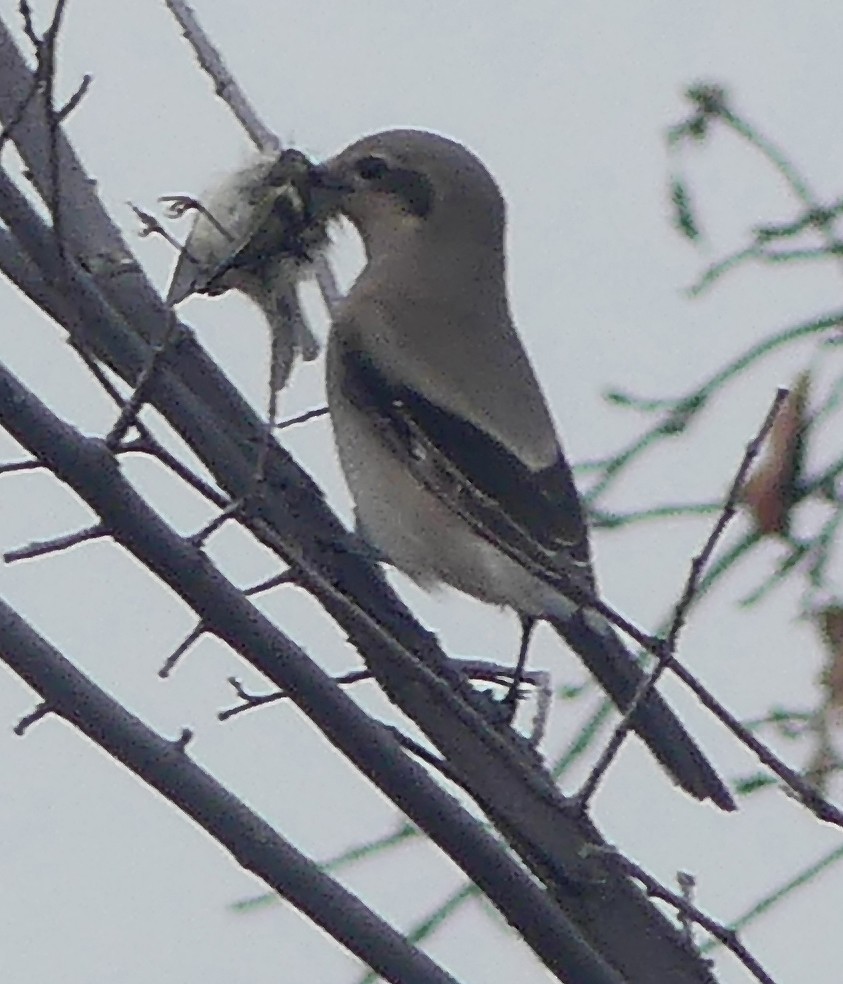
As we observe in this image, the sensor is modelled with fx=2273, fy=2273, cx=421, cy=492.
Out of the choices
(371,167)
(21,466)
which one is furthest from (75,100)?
(371,167)

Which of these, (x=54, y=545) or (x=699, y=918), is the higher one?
(x=54, y=545)

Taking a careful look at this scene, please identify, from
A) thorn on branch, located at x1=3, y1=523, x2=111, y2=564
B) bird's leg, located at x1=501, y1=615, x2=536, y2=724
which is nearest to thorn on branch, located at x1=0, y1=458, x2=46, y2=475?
thorn on branch, located at x1=3, y1=523, x2=111, y2=564

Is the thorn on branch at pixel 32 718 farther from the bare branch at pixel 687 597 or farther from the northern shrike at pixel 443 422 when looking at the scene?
the northern shrike at pixel 443 422

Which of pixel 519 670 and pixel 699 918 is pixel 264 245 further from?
pixel 699 918

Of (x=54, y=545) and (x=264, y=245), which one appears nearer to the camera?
(x=54, y=545)

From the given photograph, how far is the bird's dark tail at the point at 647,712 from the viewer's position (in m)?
2.40

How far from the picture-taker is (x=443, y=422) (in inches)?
107

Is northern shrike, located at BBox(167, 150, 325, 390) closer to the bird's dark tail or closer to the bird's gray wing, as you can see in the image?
the bird's gray wing

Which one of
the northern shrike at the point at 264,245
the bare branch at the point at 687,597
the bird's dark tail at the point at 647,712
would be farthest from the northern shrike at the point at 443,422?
the bare branch at the point at 687,597

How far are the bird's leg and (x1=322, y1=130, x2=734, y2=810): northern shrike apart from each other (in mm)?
12

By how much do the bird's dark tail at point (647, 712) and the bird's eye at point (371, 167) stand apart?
72cm

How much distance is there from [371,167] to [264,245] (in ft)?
2.02

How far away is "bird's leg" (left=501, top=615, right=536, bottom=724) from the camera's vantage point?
2.20 m

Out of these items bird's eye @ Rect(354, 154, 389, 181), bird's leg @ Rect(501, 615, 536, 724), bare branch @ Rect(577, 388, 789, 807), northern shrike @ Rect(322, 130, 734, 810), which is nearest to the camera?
bare branch @ Rect(577, 388, 789, 807)
